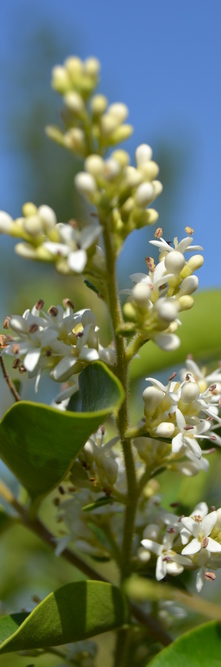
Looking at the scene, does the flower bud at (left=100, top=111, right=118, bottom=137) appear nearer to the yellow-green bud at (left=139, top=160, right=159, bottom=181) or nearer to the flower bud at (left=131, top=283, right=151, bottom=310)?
the yellow-green bud at (left=139, top=160, right=159, bottom=181)

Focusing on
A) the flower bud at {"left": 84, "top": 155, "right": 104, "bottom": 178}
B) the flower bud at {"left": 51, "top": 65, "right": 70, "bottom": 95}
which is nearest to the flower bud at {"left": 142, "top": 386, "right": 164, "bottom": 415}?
the flower bud at {"left": 84, "top": 155, "right": 104, "bottom": 178}

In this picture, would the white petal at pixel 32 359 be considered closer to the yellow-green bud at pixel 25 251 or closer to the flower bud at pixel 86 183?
the yellow-green bud at pixel 25 251

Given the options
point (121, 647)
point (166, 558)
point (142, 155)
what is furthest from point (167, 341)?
point (121, 647)

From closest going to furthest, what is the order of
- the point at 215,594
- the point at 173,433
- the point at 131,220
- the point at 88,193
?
the point at 88,193 < the point at 131,220 < the point at 173,433 < the point at 215,594

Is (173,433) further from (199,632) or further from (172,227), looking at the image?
(172,227)

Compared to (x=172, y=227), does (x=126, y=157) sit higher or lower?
lower

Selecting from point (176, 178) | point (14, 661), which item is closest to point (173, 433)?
point (14, 661)
